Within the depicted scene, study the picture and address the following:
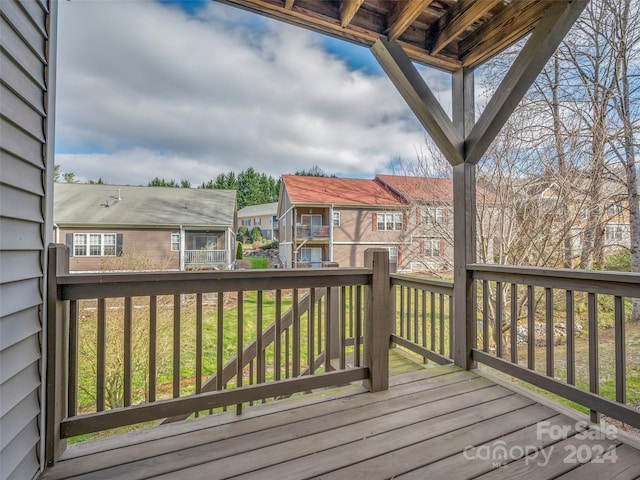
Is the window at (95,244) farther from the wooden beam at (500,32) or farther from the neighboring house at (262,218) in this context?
the wooden beam at (500,32)

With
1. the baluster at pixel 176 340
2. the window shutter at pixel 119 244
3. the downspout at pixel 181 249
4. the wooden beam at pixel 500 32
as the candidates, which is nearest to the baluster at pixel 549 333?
the wooden beam at pixel 500 32

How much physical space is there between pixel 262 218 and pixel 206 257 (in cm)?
382

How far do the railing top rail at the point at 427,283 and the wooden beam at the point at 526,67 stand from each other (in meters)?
1.08

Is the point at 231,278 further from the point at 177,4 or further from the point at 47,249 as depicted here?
the point at 177,4

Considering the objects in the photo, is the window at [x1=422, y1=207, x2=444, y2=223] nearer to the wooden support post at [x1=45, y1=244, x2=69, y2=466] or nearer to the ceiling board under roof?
the ceiling board under roof

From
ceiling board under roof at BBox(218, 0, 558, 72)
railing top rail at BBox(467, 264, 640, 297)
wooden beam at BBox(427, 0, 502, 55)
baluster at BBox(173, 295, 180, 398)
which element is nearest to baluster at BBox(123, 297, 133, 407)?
baluster at BBox(173, 295, 180, 398)

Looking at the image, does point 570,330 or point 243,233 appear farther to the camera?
point 243,233

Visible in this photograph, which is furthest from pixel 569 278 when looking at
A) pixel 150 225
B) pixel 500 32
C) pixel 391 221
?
pixel 150 225

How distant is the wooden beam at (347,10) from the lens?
6.73 feet

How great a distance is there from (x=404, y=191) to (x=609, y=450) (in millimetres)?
5014

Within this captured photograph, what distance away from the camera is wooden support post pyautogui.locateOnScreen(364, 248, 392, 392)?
2.00 metres

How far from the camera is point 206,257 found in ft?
19.7

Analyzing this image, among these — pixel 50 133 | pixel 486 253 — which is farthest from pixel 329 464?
pixel 486 253

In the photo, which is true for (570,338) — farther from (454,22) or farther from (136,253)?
(136,253)
